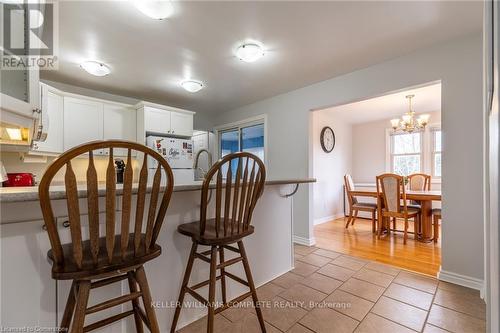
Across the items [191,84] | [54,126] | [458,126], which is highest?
[191,84]

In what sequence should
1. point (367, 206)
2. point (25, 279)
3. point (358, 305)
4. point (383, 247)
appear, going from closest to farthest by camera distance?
point (25, 279) → point (358, 305) → point (383, 247) → point (367, 206)

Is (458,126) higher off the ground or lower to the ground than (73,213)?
higher

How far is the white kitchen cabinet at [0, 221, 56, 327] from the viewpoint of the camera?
93 cm

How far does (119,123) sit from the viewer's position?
3.35m

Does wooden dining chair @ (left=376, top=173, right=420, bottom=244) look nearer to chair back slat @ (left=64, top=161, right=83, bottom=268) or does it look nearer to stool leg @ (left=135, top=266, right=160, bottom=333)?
stool leg @ (left=135, top=266, right=160, bottom=333)

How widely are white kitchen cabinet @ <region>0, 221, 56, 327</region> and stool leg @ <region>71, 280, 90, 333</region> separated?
374 mm

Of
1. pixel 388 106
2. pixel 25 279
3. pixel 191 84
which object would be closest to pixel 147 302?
pixel 25 279

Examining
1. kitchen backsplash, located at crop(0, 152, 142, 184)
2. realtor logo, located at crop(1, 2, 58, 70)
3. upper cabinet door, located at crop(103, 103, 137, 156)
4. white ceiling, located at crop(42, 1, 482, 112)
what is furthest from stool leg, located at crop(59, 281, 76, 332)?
upper cabinet door, located at crop(103, 103, 137, 156)

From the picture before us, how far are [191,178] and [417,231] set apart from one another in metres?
3.76

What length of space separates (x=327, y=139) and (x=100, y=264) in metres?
4.69

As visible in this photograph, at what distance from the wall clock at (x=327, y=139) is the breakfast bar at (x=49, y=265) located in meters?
3.09

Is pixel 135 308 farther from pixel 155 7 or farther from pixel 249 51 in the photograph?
pixel 249 51

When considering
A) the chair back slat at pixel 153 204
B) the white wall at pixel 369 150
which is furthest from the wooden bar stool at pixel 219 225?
the white wall at pixel 369 150

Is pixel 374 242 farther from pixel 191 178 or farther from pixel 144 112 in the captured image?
pixel 144 112
